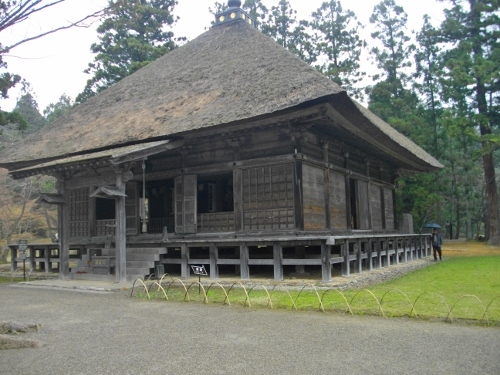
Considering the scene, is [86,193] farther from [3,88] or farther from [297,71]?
[297,71]

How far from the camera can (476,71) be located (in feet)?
73.3

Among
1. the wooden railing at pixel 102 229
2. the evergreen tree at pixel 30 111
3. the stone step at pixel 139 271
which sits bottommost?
the stone step at pixel 139 271

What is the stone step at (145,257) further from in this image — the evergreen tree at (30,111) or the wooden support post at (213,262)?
the evergreen tree at (30,111)

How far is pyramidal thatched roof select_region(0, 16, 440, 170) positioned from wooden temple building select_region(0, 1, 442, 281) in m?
0.07

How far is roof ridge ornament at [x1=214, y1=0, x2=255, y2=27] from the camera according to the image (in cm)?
1841

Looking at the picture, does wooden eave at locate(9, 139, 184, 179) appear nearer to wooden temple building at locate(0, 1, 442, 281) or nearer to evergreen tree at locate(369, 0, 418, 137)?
wooden temple building at locate(0, 1, 442, 281)

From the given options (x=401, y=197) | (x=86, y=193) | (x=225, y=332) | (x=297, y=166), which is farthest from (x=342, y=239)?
(x=401, y=197)

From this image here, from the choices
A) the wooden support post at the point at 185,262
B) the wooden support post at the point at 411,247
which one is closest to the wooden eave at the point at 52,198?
the wooden support post at the point at 185,262

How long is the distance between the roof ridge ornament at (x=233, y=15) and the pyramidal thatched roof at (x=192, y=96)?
0.27 metres

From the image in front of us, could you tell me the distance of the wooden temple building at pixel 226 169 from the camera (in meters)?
10.8

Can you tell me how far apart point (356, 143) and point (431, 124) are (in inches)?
Result: 792

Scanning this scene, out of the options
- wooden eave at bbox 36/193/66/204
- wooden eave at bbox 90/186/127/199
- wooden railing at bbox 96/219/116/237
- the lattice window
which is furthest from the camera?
the lattice window

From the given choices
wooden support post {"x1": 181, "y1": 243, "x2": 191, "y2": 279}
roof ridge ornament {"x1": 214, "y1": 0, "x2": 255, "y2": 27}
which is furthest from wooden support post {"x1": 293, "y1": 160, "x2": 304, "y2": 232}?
roof ridge ornament {"x1": 214, "y1": 0, "x2": 255, "y2": 27}

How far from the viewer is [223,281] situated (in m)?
10.3
